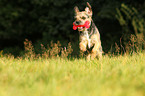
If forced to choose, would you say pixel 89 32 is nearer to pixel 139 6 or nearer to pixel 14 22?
pixel 139 6

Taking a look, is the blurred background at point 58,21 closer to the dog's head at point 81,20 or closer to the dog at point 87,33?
the dog at point 87,33

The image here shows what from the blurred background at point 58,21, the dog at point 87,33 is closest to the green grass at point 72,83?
the dog at point 87,33

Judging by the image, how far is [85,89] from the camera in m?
3.31

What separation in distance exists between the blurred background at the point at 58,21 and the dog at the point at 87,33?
3218 mm

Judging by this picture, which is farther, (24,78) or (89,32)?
(89,32)

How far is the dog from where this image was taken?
253 inches

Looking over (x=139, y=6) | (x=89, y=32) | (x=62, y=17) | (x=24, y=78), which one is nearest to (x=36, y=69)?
(x=24, y=78)

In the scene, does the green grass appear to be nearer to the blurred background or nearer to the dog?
the dog

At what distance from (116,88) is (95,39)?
3.40m

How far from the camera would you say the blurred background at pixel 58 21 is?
1111 centimetres

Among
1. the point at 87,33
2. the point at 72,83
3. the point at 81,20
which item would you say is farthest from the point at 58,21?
the point at 72,83

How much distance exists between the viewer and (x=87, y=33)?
21.5ft

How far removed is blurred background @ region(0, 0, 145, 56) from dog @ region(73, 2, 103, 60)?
10.6 ft

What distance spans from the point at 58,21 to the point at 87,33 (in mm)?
7442
